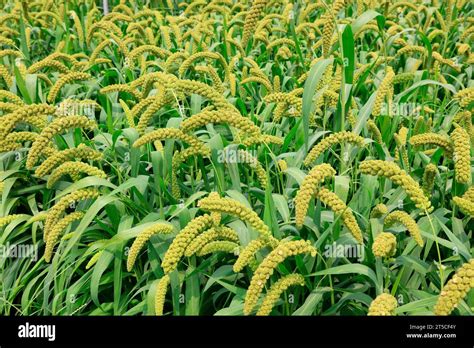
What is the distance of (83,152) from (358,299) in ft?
4.19

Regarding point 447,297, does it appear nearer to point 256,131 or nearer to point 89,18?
point 256,131

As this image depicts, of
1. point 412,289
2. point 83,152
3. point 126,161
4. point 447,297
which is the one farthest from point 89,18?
point 447,297

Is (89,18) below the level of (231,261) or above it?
above

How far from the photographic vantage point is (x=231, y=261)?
2609 millimetres

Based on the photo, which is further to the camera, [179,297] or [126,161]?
[126,161]

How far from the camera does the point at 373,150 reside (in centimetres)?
330

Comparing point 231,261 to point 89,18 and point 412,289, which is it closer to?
point 412,289

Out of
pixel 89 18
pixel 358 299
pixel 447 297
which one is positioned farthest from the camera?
A: pixel 89 18

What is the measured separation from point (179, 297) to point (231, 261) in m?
0.26
